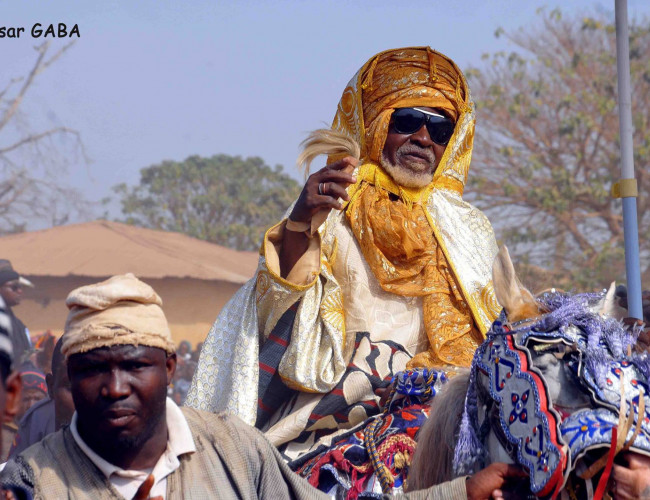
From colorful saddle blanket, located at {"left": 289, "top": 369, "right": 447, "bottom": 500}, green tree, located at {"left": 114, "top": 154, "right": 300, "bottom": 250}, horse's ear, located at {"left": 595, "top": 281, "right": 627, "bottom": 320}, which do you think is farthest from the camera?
green tree, located at {"left": 114, "top": 154, "right": 300, "bottom": 250}

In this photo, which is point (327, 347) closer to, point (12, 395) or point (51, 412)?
point (51, 412)

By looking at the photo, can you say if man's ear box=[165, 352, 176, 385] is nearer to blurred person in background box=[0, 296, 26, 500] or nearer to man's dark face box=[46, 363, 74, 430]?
blurred person in background box=[0, 296, 26, 500]

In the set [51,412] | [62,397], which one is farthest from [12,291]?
[62,397]

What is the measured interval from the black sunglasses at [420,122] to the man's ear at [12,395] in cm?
314

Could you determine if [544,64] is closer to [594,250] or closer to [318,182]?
[594,250]

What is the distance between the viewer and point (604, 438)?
97.3 inches

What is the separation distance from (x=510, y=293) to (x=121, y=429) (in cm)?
120

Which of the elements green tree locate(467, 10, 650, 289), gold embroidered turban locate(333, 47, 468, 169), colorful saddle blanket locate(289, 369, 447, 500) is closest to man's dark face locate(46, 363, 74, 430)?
colorful saddle blanket locate(289, 369, 447, 500)

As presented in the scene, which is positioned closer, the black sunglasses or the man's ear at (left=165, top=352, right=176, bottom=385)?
the man's ear at (left=165, top=352, right=176, bottom=385)

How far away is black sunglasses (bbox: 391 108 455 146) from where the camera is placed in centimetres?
483

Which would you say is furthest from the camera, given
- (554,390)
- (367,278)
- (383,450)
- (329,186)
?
(367,278)

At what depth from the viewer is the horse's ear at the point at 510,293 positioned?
2.96 meters

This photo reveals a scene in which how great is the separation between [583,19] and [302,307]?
2037 cm

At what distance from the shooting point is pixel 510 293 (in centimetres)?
297
